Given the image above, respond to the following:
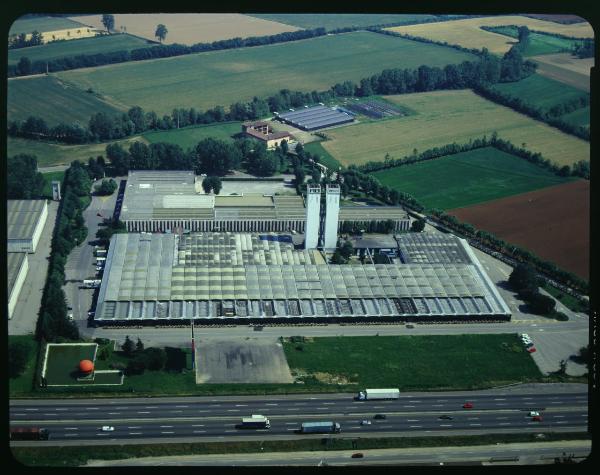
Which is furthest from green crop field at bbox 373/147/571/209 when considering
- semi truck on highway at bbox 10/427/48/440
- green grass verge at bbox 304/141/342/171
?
semi truck on highway at bbox 10/427/48/440

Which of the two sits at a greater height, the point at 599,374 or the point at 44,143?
the point at 599,374

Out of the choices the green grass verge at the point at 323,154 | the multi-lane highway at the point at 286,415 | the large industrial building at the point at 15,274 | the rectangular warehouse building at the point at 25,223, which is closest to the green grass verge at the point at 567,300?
the multi-lane highway at the point at 286,415

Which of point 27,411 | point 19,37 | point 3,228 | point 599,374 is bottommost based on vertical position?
point 27,411

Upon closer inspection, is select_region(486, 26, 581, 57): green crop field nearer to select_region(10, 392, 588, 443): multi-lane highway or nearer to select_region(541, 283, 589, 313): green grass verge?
select_region(541, 283, 589, 313): green grass verge

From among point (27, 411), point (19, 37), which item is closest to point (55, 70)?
point (19, 37)

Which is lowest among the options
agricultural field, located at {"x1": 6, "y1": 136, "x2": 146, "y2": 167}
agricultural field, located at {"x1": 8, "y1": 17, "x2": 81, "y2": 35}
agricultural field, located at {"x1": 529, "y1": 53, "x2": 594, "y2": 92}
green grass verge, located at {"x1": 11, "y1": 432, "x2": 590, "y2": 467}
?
green grass verge, located at {"x1": 11, "y1": 432, "x2": 590, "y2": 467}

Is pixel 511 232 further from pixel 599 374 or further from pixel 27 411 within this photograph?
pixel 599 374
